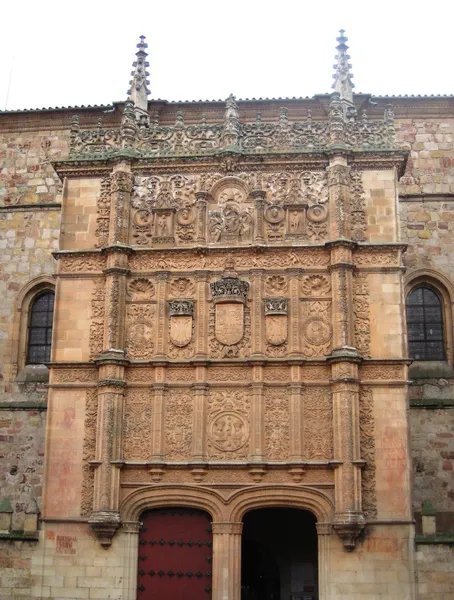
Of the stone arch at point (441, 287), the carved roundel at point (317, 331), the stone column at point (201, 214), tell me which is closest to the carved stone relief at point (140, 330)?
the stone column at point (201, 214)

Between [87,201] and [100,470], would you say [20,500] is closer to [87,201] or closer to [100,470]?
[100,470]

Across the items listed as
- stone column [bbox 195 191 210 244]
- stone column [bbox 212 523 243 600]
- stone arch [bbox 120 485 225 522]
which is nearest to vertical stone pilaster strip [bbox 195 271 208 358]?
stone column [bbox 195 191 210 244]

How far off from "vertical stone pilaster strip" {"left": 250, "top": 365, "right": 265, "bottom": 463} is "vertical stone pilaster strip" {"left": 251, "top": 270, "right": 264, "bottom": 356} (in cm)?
47

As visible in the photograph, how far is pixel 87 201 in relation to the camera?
2002 centimetres

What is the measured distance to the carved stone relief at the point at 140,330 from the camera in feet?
61.9

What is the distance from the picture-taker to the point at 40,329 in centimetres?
2491

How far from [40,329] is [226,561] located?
33.7ft

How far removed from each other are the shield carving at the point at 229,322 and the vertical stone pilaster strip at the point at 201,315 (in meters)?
0.27

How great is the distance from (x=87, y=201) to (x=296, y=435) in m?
7.33

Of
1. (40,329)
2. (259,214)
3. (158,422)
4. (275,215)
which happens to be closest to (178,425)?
(158,422)

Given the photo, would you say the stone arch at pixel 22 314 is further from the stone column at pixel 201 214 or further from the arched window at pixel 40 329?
the stone column at pixel 201 214

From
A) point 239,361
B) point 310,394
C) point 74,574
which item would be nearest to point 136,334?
point 239,361

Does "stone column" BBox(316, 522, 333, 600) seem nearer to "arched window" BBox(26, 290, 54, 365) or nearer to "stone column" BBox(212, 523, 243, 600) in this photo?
"stone column" BBox(212, 523, 243, 600)

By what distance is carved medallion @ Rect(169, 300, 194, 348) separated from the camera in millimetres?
18734
